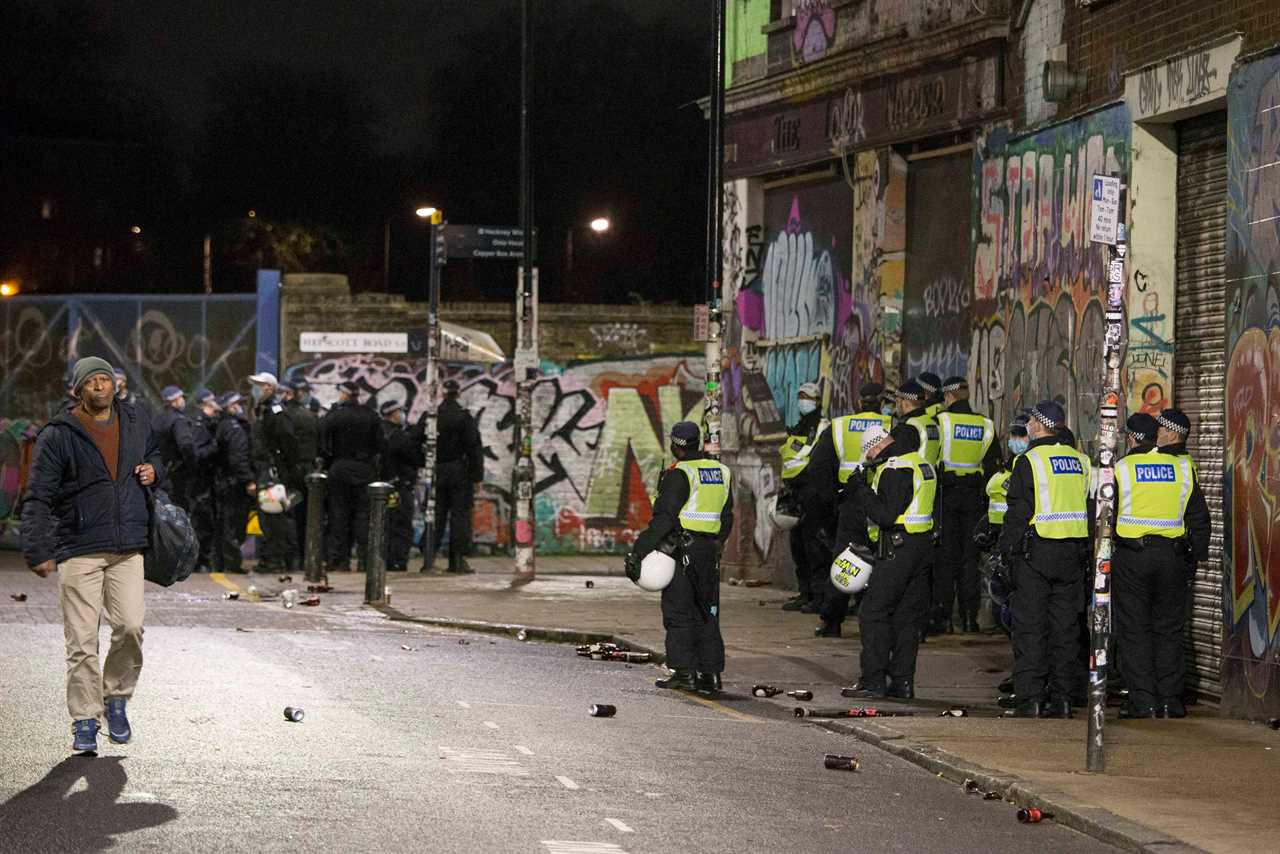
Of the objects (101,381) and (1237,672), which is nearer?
(101,381)

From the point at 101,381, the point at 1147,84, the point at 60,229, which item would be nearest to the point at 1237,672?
the point at 1147,84

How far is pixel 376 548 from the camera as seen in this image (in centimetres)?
1902

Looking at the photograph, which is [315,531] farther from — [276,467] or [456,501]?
[456,501]

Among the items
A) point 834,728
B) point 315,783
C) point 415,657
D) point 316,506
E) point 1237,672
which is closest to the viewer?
point 315,783

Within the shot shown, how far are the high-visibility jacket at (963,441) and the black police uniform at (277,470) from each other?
28.3ft

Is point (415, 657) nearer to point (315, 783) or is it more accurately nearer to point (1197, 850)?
point (315, 783)

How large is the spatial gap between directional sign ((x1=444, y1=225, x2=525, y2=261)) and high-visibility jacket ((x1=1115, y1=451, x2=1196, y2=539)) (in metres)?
11.1

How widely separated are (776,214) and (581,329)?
5.73 metres

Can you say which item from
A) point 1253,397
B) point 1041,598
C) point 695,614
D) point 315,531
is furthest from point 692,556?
point 315,531

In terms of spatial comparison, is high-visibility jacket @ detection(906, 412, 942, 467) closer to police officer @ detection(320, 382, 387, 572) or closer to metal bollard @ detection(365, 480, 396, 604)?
metal bollard @ detection(365, 480, 396, 604)

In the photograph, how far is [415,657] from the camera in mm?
14641

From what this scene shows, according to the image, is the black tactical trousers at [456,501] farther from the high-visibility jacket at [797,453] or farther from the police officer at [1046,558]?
the police officer at [1046,558]

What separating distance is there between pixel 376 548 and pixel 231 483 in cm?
411

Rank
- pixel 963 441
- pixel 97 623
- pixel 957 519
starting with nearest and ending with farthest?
pixel 97 623 < pixel 963 441 < pixel 957 519
